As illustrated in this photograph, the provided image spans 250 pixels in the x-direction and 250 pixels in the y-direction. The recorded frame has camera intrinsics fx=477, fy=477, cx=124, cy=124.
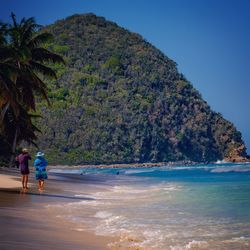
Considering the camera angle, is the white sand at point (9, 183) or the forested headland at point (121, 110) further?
the forested headland at point (121, 110)

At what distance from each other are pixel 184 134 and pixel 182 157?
249 inches

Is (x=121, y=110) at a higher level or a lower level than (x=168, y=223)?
higher

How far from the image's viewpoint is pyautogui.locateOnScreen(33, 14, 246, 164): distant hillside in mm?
106312

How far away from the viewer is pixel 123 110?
11388cm

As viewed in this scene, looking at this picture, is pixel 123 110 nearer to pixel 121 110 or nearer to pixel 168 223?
pixel 121 110

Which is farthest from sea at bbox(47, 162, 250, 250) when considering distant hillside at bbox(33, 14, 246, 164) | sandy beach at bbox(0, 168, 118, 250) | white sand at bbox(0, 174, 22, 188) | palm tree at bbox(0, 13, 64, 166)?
distant hillside at bbox(33, 14, 246, 164)

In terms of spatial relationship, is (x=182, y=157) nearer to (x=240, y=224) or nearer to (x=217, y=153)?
(x=217, y=153)

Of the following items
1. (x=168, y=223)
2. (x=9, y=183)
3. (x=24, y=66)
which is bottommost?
(x=168, y=223)

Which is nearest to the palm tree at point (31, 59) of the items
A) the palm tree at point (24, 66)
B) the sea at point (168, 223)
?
the palm tree at point (24, 66)

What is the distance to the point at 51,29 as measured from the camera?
14350 cm

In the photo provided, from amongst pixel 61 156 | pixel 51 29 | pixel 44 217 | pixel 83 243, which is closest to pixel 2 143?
pixel 44 217

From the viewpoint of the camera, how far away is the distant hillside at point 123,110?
106312 mm

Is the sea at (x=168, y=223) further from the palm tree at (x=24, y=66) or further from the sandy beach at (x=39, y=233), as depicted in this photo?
the palm tree at (x=24, y=66)

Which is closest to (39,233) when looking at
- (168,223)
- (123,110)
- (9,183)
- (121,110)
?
(168,223)
